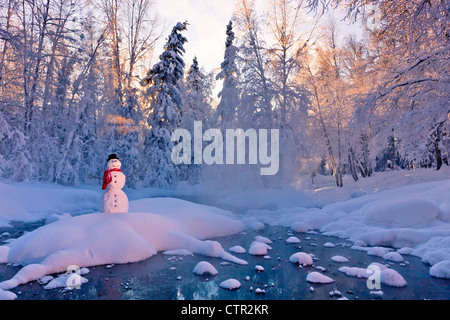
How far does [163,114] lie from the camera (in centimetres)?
1789

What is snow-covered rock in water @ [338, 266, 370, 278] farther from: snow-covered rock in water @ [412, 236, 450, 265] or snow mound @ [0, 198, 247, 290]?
snow mound @ [0, 198, 247, 290]

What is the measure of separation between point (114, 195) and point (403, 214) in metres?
7.12

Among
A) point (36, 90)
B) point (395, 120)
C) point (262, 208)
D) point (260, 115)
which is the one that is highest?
point (36, 90)

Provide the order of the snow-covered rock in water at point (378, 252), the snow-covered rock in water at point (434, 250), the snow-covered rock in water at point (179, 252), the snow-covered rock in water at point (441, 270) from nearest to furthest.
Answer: the snow-covered rock in water at point (441, 270), the snow-covered rock in water at point (434, 250), the snow-covered rock in water at point (378, 252), the snow-covered rock in water at point (179, 252)

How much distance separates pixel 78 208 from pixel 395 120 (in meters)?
12.7

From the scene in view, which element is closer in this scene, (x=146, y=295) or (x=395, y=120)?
(x=146, y=295)

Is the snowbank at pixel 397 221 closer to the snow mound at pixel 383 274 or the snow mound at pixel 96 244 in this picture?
the snow mound at pixel 383 274

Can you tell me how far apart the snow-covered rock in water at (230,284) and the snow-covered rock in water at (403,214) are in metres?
5.01

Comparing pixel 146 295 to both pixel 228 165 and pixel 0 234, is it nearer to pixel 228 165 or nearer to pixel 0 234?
pixel 0 234

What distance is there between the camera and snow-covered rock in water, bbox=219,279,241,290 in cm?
358

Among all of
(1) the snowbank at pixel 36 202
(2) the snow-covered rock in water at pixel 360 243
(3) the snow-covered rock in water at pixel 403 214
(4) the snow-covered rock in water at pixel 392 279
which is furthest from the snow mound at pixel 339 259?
(1) the snowbank at pixel 36 202

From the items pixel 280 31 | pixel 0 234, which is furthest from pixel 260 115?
pixel 0 234

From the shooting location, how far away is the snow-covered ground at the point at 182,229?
4.54 meters

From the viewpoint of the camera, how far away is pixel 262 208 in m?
11.7
